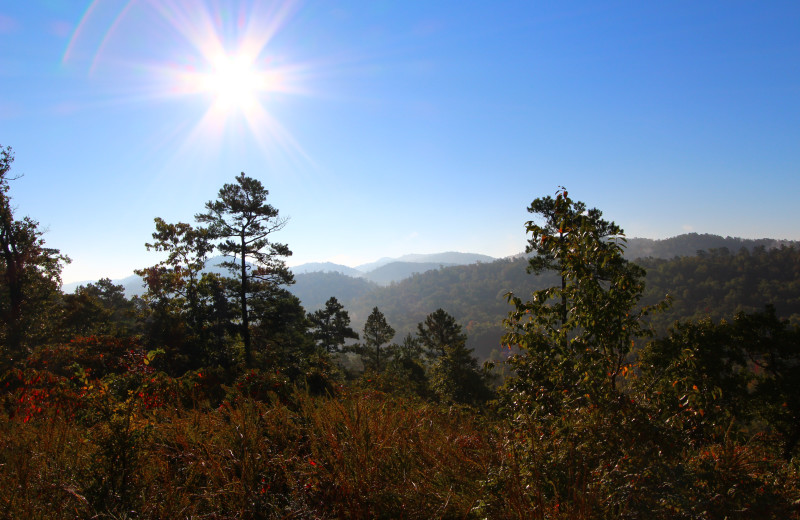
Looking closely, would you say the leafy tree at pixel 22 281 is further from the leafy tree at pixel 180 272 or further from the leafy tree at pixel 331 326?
the leafy tree at pixel 331 326

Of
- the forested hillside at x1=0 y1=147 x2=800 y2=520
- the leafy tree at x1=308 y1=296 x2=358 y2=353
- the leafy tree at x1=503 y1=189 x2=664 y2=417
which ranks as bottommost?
the leafy tree at x1=308 y1=296 x2=358 y2=353

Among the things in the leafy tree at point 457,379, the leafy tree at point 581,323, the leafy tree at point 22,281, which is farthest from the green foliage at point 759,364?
the leafy tree at point 22,281

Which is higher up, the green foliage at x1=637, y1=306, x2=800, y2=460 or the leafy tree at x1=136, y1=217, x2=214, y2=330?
the leafy tree at x1=136, y1=217, x2=214, y2=330

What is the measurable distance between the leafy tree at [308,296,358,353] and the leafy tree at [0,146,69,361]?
1819 centimetres

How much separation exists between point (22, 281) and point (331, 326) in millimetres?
21610

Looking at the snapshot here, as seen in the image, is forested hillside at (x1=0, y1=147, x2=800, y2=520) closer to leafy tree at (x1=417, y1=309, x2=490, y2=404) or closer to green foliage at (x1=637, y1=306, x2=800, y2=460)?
green foliage at (x1=637, y1=306, x2=800, y2=460)

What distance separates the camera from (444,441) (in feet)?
10.1

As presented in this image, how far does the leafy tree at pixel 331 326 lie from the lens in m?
33.0

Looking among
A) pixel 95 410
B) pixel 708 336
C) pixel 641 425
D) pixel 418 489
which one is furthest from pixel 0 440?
pixel 708 336

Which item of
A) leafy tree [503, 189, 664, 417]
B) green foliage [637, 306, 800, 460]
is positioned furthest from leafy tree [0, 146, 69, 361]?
green foliage [637, 306, 800, 460]

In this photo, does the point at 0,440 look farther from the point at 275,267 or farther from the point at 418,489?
the point at 275,267

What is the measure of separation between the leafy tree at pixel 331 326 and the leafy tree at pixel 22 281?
59.7 ft

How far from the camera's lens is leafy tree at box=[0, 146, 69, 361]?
15071mm

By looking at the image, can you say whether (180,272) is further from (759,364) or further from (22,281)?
(759,364)
